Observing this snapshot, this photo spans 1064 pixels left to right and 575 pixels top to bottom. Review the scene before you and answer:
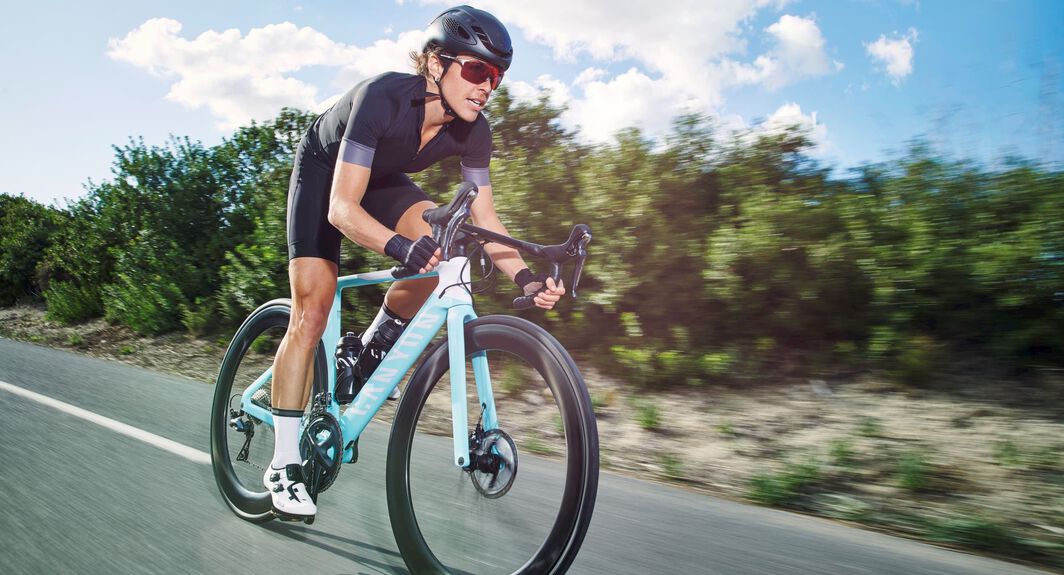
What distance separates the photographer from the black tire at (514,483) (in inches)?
93.7

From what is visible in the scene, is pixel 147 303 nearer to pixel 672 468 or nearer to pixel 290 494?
pixel 672 468

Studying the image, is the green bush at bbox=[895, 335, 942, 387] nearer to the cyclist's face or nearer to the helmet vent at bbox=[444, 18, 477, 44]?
the cyclist's face

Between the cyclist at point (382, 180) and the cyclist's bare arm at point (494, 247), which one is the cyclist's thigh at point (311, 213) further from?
the cyclist's bare arm at point (494, 247)

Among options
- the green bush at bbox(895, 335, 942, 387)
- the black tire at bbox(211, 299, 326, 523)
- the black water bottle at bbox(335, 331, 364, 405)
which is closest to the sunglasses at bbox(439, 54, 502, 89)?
the black water bottle at bbox(335, 331, 364, 405)

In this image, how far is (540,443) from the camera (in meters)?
2.63

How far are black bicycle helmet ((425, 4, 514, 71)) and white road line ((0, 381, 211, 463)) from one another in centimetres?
312

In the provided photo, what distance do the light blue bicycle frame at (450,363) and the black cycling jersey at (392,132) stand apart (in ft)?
1.66

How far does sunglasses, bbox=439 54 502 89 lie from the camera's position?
296cm

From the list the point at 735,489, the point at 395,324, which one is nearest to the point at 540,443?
the point at 395,324

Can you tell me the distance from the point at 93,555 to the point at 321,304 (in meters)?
1.35

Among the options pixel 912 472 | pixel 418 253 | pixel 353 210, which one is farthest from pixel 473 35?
pixel 912 472

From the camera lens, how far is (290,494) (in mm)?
3238

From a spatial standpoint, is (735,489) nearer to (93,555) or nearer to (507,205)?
(93,555)

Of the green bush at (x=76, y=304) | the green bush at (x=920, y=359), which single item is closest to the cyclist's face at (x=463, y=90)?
the green bush at (x=920, y=359)
